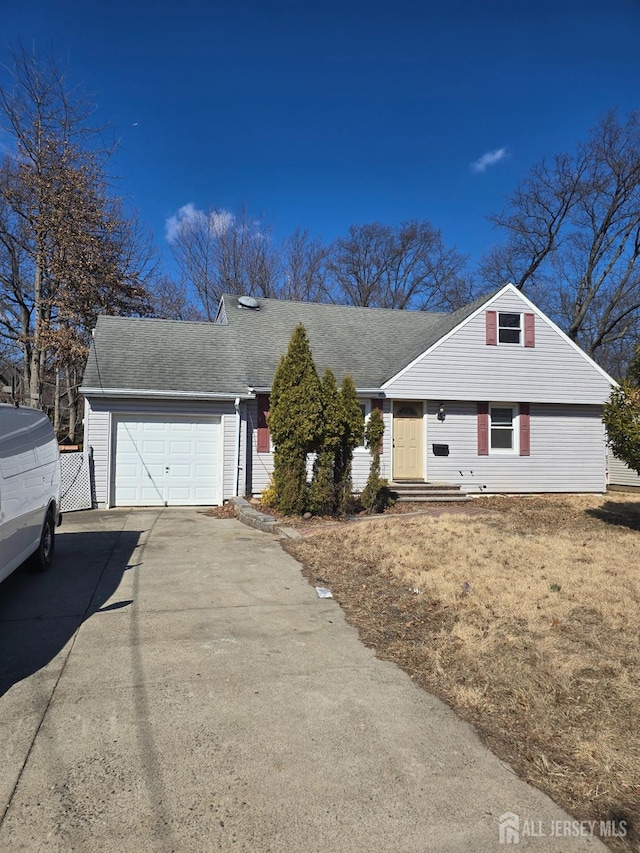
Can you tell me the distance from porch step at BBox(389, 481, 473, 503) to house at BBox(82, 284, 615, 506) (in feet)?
1.44

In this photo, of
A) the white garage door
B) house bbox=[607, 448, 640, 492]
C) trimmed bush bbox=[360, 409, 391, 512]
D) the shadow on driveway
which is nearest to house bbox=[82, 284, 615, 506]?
the white garage door

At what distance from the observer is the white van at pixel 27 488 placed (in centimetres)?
467

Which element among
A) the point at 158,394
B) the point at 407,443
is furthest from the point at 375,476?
the point at 158,394

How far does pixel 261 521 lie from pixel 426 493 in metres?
5.16

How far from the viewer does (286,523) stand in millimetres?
9664

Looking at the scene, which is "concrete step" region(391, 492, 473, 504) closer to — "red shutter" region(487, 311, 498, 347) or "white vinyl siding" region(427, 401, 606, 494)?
"white vinyl siding" region(427, 401, 606, 494)

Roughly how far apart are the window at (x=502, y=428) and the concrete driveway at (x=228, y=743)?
10.6 metres

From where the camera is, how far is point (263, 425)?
1325cm

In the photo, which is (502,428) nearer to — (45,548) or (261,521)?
(261,521)

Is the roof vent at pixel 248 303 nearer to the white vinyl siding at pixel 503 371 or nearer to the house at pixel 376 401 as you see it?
the house at pixel 376 401

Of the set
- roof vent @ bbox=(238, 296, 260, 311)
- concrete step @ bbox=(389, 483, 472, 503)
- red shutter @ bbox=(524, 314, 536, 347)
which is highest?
roof vent @ bbox=(238, 296, 260, 311)

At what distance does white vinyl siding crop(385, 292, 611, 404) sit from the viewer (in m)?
13.9

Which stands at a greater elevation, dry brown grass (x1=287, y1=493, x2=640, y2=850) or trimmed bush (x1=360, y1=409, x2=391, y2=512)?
trimmed bush (x1=360, y1=409, x2=391, y2=512)

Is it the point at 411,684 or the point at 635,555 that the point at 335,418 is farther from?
the point at 411,684
